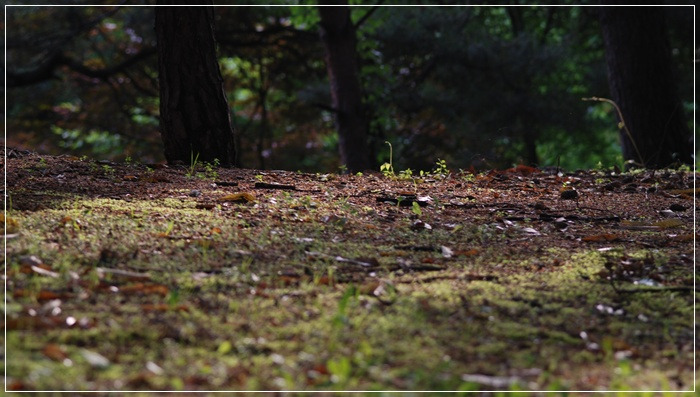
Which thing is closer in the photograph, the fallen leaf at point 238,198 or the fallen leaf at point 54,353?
the fallen leaf at point 54,353

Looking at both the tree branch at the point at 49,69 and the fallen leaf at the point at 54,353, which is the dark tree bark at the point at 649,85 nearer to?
the fallen leaf at the point at 54,353

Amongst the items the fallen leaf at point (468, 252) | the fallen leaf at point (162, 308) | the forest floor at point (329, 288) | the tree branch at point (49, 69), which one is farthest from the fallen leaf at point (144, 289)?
the tree branch at point (49, 69)

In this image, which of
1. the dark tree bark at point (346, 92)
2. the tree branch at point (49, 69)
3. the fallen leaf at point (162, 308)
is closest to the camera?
the fallen leaf at point (162, 308)

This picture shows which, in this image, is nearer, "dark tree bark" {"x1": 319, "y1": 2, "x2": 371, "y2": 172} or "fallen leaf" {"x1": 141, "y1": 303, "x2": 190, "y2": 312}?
"fallen leaf" {"x1": 141, "y1": 303, "x2": 190, "y2": 312}

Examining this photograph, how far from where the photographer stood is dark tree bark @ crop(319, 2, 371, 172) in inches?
404

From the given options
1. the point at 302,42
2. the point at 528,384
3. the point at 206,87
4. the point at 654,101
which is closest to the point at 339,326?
the point at 528,384

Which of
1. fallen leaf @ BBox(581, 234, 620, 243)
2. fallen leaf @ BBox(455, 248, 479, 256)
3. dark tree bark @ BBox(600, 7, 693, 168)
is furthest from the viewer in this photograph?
dark tree bark @ BBox(600, 7, 693, 168)

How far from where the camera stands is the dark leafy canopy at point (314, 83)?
569 inches

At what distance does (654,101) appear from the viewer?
28.3 feet

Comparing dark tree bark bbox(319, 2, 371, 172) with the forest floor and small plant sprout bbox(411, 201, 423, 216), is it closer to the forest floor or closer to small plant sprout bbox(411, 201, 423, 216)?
the forest floor

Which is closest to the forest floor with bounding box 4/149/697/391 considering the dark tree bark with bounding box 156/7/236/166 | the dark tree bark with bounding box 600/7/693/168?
the dark tree bark with bounding box 156/7/236/166

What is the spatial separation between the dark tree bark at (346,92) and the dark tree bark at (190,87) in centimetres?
407

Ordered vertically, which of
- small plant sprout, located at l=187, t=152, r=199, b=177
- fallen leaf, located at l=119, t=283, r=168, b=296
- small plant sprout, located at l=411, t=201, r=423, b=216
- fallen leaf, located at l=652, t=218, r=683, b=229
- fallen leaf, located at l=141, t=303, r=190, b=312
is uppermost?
small plant sprout, located at l=187, t=152, r=199, b=177

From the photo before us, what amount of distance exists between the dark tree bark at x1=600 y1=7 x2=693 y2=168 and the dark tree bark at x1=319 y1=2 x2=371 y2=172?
10.6 feet
